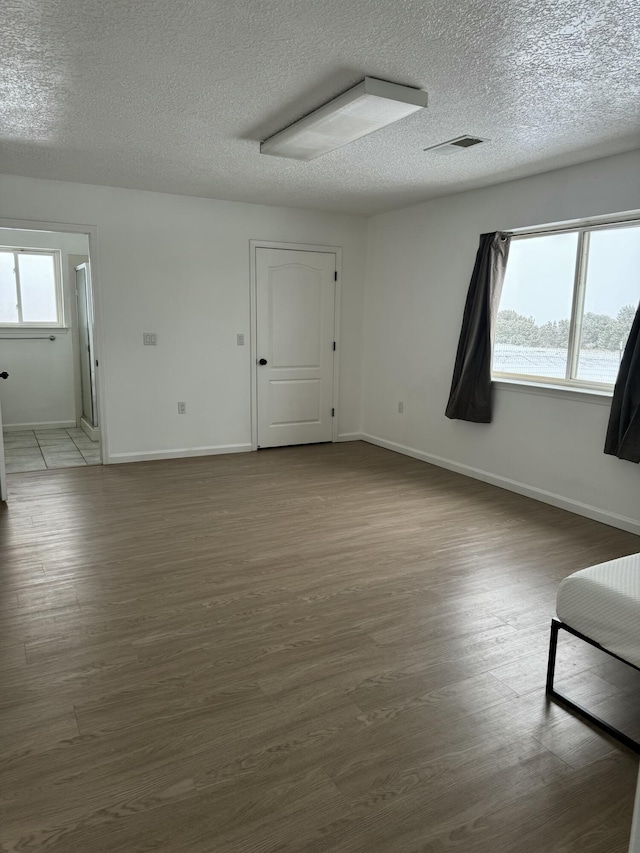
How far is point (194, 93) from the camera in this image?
293cm

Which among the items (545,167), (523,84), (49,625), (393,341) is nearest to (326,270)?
(393,341)

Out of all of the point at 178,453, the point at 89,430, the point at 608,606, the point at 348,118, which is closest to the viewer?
the point at 608,606

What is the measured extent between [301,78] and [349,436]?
14.7 ft

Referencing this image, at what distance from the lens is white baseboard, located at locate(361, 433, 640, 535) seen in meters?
4.02

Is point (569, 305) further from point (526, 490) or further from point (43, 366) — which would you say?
point (43, 366)

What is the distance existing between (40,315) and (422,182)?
15.8 feet

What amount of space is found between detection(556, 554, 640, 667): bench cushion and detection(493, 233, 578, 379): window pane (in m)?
2.68

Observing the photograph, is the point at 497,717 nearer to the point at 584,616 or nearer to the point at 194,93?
the point at 584,616

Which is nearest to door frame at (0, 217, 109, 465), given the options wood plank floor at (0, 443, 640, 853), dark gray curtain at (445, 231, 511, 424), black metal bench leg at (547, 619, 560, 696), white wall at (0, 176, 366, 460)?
white wall at (0, 176, 366, 460)

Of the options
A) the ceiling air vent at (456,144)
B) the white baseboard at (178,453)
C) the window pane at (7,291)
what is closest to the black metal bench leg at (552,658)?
the ceiling air vent at (456,144)

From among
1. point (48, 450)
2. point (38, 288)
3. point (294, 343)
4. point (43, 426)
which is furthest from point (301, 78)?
point (43, 426)

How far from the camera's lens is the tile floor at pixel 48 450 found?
18.0 feet

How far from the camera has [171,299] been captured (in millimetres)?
5547

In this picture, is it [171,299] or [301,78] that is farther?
[171,299]
